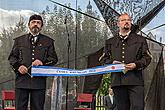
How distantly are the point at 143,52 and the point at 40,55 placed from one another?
38.0 inches

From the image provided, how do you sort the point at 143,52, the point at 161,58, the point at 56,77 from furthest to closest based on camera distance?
the point at 161,58
the point at 56,77
the point at 143,52

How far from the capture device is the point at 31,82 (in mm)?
3691

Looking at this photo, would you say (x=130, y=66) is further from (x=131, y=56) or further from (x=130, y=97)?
(x=130, y=97)

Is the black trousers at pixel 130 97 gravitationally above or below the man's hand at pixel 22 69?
below

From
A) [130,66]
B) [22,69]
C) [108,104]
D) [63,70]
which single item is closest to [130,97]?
[130,66]

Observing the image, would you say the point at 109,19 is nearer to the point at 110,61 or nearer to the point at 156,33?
the point at 156,33

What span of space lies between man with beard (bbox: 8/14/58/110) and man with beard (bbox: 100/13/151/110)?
2.13ft

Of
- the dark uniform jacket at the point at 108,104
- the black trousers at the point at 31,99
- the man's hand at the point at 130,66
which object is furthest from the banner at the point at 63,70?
the dark uniform jacket at the point at 108,104

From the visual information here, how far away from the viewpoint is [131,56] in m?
3.59

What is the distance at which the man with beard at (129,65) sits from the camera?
11.5ft

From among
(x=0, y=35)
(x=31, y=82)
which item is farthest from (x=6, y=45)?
(x=31, y=82)

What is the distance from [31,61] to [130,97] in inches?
→ 38.8

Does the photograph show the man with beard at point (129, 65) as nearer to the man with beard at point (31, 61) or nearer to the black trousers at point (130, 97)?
the black trousers at point (130, 97)

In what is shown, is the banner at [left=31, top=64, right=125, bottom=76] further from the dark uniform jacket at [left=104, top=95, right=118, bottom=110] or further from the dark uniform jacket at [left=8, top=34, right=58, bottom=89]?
the dark uniform jacket at [left=104, top=95, right=118, bottom=110]
